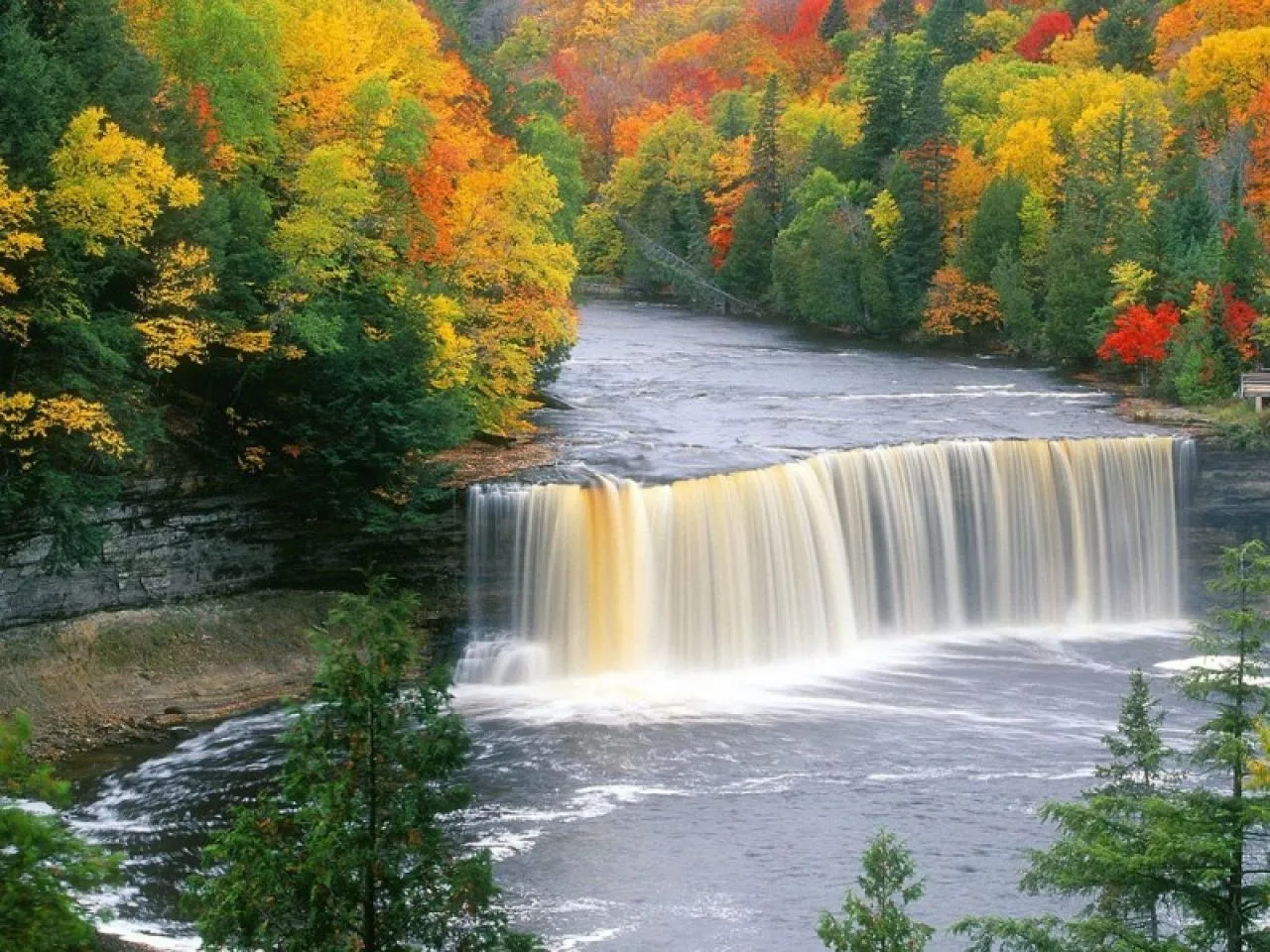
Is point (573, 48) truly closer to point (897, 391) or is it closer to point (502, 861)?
point (897, 391)

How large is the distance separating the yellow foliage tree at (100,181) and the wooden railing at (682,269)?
54.9 metres

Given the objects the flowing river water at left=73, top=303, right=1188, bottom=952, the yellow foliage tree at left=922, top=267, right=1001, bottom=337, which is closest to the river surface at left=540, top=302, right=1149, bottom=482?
the flowing river water at left=73, top=303, right=1188, bottom=952

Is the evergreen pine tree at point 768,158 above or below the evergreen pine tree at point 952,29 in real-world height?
below

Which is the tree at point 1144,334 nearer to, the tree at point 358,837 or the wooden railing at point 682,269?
the wooden railing at point 682,269

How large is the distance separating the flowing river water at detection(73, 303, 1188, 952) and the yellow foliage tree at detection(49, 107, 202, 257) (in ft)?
27.9

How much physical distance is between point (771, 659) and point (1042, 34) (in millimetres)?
64045

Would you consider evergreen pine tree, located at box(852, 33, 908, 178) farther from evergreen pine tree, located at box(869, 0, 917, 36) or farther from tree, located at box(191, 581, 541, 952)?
tree, located at box(191, 581, 541, 952)

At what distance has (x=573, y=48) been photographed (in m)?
133

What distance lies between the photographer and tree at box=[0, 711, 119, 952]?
11648 mm

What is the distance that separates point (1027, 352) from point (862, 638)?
89.8ft

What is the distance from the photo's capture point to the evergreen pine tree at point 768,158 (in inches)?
3482

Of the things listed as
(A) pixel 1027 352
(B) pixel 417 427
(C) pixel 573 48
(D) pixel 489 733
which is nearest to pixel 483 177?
(B) pixel 417 427

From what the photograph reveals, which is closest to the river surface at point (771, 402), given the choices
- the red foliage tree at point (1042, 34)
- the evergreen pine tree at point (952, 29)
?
the evergreen pine tree at point (952, 29)

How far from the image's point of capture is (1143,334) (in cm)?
5297
